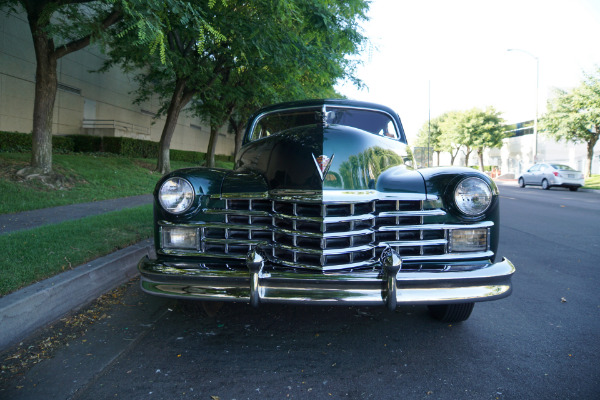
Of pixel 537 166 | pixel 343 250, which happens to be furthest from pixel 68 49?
pixel 537 166

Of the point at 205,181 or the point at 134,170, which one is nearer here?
the point at 205,181

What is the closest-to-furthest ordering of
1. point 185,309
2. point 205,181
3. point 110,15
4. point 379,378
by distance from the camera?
point 379,378
point 205,181
point 185,309
point 110,15

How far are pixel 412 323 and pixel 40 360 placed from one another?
2492 mm

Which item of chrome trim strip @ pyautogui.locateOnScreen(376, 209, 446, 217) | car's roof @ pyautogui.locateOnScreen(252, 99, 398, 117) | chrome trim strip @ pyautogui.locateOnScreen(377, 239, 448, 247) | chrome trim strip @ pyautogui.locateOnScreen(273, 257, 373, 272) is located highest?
car's roof @ pyautogui.locateOnScreen(252, 99, 398, 117)

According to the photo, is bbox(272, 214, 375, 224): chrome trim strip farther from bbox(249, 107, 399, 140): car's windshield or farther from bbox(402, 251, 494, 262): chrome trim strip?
bbox(249, 107, 399, 140): car's windshield

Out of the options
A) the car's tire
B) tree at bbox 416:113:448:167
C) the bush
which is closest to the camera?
the bush

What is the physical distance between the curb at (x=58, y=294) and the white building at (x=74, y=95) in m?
14.3

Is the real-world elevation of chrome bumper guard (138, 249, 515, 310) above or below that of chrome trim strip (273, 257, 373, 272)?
below

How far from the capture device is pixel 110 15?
8.55m

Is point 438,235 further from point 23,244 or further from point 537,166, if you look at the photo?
point 537,166

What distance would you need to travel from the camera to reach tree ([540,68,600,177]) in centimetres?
2062

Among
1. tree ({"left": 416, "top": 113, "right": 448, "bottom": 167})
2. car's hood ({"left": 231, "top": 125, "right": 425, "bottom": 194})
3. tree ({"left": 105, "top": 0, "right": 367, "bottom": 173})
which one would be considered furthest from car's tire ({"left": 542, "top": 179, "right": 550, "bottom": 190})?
tree ({"left": 416, "top": 113, "right": 448, "bottom": 167})

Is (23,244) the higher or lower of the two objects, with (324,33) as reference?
lower

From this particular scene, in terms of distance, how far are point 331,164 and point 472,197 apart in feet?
3.23
